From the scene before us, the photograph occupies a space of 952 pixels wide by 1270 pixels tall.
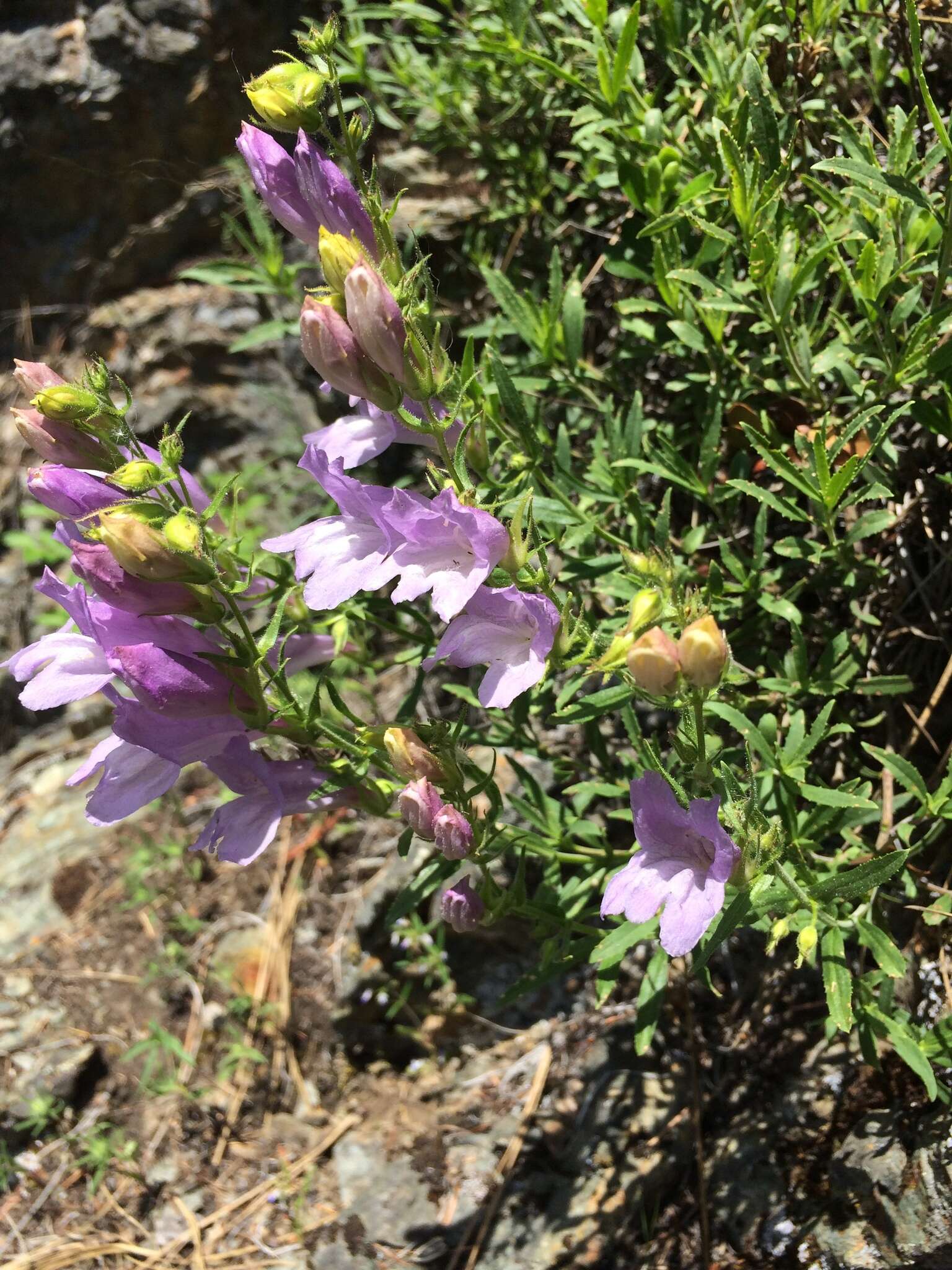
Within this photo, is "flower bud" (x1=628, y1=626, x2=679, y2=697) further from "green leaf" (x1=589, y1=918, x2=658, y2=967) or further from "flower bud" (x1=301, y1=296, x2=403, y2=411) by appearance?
"green leaf" (x1=589, y1=918, x2=658, y2=967)

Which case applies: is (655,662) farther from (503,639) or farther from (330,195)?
(330,195)

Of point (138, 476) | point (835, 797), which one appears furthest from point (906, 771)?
point (138, 476)

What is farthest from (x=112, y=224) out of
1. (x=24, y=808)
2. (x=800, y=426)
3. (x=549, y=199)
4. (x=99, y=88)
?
(x=800, y=426)

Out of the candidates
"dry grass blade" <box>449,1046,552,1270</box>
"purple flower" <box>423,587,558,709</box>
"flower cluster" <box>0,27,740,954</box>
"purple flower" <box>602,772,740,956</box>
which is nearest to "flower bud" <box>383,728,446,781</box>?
"flower cluster" <box>0,27,740,954</box>

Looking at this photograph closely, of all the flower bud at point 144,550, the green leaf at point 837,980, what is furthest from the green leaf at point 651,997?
the flower bud at point 144,550

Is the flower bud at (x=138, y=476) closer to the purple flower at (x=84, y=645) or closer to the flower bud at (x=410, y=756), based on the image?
the purple flower at (x=84, y=645)

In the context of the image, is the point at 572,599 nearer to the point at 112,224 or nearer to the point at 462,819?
the point at 462,819
